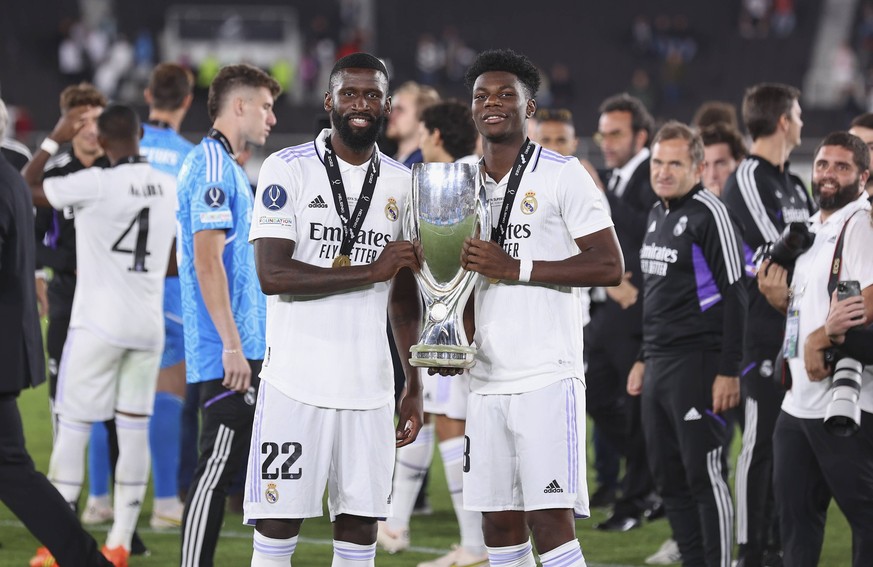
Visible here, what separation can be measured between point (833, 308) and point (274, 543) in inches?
87.0

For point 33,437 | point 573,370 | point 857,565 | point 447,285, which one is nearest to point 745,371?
point 857,565

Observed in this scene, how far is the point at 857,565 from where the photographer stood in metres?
4.84

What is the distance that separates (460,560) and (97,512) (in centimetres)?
233

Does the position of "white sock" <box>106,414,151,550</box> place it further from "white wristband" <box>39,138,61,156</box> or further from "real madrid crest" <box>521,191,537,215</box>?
"real madrid crest" <box>521,191,537,215</box>

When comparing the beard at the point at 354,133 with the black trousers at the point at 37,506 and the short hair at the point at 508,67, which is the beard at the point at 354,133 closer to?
the short hair at the point at 508,67

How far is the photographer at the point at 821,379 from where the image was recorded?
189 inches

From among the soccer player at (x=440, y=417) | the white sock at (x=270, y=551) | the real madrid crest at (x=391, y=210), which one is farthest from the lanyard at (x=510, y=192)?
the soccer player at (x=440, y=417)

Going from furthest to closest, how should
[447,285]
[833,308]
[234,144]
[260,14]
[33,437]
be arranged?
1. [260,14]
2. [33,437]
3. [234,144]
4. [833,308]
5. [447,285]

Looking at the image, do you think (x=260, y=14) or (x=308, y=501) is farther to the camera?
(x=260, y=14)

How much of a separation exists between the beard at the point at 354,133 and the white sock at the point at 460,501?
2160 mm

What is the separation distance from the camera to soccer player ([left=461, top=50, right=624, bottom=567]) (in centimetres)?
426

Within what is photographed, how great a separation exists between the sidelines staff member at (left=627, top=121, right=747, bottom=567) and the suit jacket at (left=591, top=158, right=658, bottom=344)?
1510 mm


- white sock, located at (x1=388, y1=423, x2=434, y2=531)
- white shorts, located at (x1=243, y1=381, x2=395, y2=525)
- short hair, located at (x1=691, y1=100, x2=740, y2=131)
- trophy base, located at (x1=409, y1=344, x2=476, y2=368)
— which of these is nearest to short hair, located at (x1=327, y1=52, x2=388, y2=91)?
trophy base, located at (x1=409, y1=344, x2=476, y2=368)

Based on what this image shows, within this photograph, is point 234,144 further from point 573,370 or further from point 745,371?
point 745,371
